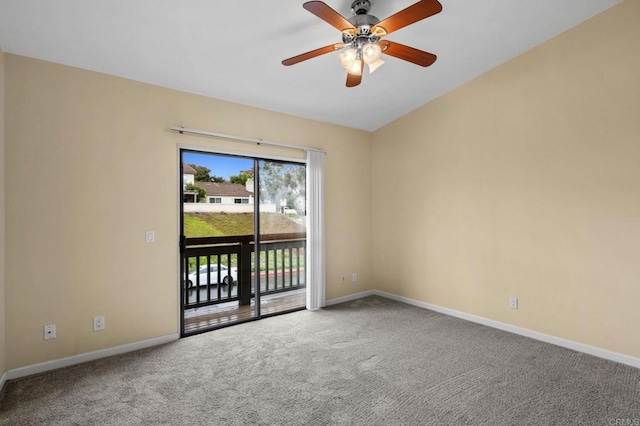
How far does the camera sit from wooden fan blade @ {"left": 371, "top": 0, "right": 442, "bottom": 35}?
171 cm

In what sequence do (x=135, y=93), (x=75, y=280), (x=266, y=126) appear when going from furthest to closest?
(x=266, y=126)
(x=135, y=93)
(x=75, y=280)

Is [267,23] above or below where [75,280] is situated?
above

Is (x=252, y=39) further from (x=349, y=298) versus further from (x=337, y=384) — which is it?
(x=349, y=298)

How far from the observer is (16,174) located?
247cm

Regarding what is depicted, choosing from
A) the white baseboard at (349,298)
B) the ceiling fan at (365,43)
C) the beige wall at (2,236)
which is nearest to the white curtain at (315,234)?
the white baseboard at (349,298)

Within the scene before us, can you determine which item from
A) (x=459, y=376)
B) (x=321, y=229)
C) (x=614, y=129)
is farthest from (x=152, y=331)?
(x=614, y=129)

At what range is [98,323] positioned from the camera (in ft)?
9.13

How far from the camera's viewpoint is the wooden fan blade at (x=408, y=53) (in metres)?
2.18

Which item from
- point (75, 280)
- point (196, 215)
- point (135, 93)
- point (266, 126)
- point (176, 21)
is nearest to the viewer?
point (176, 21)

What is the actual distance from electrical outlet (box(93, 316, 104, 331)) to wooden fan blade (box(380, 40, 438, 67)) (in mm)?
3399

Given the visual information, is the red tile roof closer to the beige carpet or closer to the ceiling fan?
the beige carpet

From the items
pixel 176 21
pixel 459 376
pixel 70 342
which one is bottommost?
pixel 459 376

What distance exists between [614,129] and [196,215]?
4.22 m

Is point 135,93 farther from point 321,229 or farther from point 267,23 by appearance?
point 321,229
